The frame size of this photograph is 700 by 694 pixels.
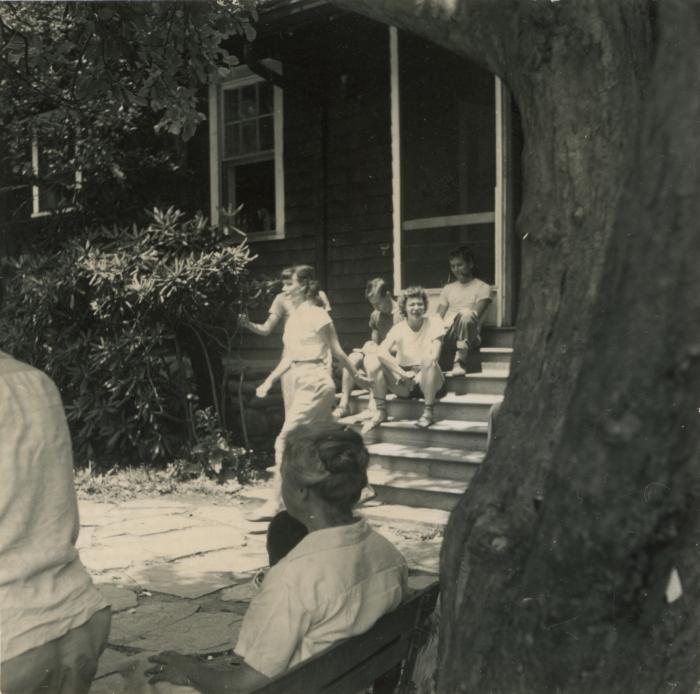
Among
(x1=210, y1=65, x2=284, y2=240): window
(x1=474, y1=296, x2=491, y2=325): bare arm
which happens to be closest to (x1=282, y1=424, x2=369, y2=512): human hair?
(x1=474, y1=296, x2=491, y2=325): bare arm

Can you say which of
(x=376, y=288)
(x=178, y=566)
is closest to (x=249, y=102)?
(x=376, y=288)

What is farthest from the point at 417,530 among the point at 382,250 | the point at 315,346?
the point at 382,250

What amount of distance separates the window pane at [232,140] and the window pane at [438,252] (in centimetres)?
336

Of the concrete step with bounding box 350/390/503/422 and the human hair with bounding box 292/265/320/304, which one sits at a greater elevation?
the human hair with bounding box 292/265/320/304

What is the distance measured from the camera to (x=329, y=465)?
2.73 meters

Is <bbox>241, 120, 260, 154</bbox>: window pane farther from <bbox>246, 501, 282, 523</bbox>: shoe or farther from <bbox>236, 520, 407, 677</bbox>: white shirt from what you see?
<bbox>236, 520, 407, 677</bbox>: white shirt

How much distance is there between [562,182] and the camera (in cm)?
242

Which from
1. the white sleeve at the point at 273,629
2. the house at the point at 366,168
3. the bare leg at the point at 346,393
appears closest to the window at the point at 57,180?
the house at the point at 366,168

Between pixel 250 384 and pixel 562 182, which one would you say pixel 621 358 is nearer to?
pixel 562 182

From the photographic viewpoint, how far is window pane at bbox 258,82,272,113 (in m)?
11.8

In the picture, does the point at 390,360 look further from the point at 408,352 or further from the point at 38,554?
the point at 38,554

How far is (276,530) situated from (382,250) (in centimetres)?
689

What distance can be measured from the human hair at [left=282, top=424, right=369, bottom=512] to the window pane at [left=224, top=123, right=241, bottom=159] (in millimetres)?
9886

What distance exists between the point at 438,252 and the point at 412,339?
1445 millimetres
